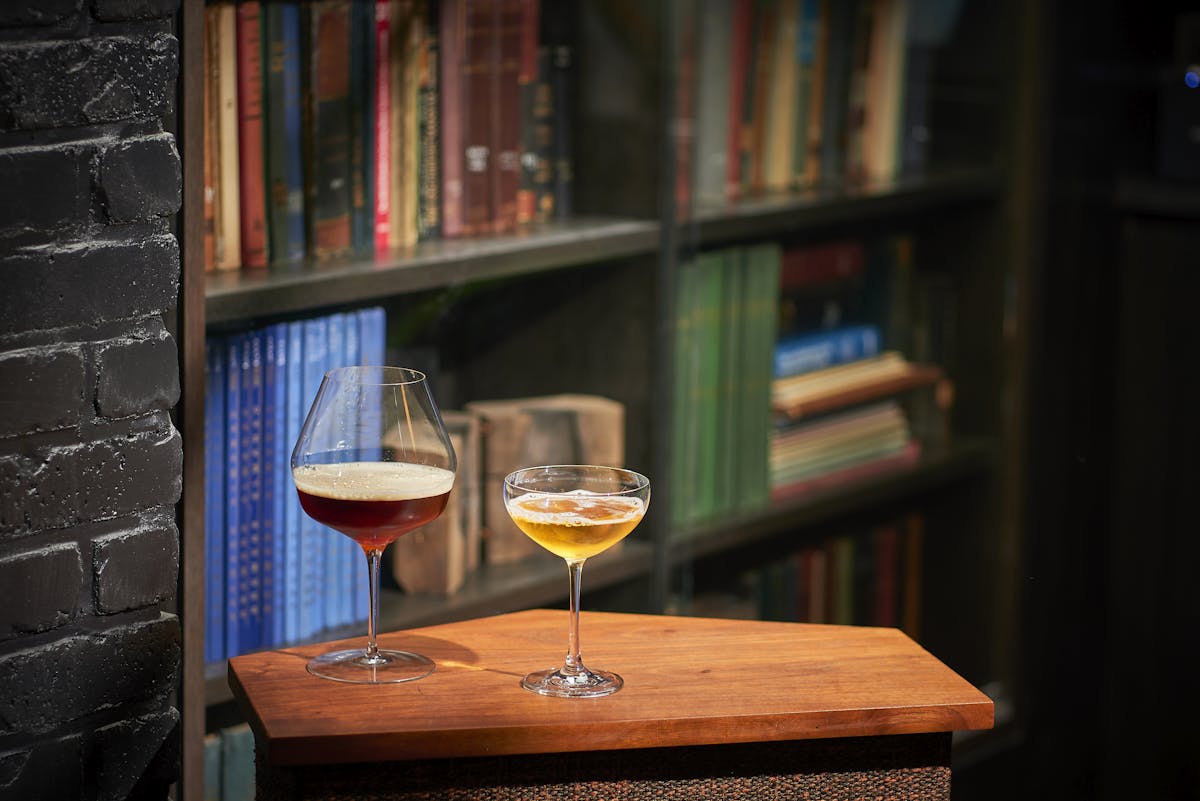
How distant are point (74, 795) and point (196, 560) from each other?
9.0 inches

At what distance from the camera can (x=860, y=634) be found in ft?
4.13

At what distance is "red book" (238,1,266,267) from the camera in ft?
5.25

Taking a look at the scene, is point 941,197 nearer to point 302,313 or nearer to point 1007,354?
point 1007,354

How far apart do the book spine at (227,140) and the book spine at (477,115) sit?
360mm

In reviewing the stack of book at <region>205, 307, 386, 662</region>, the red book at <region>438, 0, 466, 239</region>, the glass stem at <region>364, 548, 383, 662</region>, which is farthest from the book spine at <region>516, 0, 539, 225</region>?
the glass stem at <region>364, 548, 383, 662</region>

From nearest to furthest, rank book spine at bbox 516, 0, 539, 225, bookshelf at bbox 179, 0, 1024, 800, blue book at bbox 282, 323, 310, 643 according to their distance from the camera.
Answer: bookshelf at bbox 179, 0, 1024, 800 < blue book at bbox 282, 323, 310, 643 < book spine at bbox 516, 0, 539, 225

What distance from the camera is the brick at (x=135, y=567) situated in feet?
4.25

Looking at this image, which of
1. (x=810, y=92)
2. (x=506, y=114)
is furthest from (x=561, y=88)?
(x=810, y=92)

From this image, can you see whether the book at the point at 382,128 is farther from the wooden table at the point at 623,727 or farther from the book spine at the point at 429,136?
the wooden table at the point at 623,727

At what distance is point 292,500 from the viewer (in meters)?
1.71

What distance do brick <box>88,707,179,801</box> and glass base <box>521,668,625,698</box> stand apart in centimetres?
43

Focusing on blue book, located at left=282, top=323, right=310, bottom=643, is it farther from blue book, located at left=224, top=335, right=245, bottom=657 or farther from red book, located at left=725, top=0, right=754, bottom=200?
red book, located at left=725, top=0, right=754, bottom=200

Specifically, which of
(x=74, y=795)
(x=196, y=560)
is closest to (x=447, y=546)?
(x=196, y=560)

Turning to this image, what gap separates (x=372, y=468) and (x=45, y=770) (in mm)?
421
